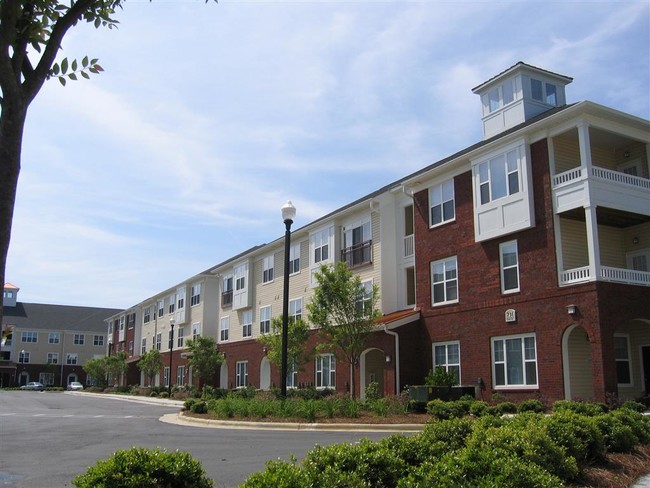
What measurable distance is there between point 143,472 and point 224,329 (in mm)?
43687

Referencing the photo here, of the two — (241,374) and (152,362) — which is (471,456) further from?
(152,362)

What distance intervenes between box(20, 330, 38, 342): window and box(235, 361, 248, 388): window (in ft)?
205

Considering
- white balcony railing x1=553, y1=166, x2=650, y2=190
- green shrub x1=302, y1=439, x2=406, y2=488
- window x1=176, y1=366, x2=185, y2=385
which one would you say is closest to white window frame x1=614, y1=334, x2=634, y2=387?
white balcony railing x1=553, y1=166, x2=650, y2=190

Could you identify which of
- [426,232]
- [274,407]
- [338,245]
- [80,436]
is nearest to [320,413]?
[274,407]

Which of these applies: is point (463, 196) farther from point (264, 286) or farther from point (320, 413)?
point (264, 286)

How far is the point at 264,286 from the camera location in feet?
143

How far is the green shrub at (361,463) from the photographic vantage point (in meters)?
6.38

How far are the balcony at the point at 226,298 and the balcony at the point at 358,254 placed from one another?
16537mm

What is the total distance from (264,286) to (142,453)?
37413 mm

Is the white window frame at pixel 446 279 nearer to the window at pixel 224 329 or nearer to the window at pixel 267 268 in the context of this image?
the window at pixel 267 268

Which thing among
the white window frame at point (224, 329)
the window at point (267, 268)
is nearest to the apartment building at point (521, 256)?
the window at point (267, 268)

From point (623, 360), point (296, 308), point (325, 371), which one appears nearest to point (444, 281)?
point (623, 360)

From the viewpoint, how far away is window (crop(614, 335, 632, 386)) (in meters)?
23.1

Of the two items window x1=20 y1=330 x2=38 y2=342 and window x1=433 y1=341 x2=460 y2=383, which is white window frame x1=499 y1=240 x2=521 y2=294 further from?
window x1=20 y1=330 x2=38 y2=342
